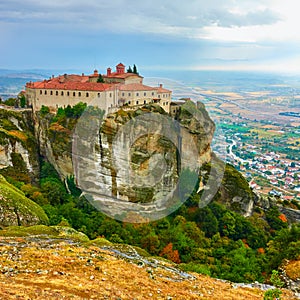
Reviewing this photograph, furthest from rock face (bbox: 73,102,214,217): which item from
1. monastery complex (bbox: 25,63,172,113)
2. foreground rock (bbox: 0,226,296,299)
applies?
foreground rock (bbox: 0,226,296,299)

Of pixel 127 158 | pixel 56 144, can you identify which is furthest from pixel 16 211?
pixel 56 144

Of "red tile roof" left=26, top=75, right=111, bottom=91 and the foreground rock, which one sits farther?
"red tile roof" left=26, top=75, right=111, bottom=91

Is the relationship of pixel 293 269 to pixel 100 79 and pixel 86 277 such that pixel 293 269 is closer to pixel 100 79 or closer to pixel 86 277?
pixel 86 277

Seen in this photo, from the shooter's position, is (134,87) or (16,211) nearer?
(16,211)

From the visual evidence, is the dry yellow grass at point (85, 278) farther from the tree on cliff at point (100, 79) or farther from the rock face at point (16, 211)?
the tree on cliff at point (100, 79)

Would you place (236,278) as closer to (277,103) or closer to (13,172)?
(13,172)

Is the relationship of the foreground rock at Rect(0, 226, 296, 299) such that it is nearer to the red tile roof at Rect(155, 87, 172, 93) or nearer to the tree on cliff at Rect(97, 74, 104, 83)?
the red tile roof at Rect(155, 87, 172, 93)
